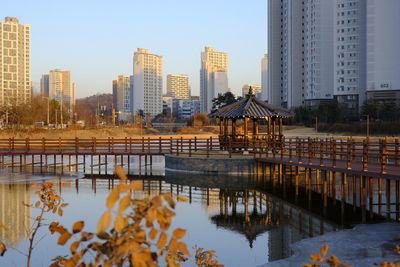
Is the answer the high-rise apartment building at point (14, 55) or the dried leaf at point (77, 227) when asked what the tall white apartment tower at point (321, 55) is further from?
the dried leaf at point (77, 227)

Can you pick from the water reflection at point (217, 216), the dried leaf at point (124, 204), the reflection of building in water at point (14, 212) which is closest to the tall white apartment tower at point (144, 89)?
the water reflection at point (217, 216)

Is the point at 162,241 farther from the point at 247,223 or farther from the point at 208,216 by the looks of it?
the point at 208,216

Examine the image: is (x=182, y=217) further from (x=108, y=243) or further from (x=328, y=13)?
(x=328, y=13)

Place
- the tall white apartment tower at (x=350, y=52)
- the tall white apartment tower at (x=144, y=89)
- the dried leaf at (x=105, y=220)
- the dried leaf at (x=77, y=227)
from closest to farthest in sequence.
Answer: the dried leaf at (x=105, y=220) < the dried leaf at (x=77, y=227) < the tall white apartment tower at (x=350, y=52) < the tall white apartment tower at (x=144, y=89)

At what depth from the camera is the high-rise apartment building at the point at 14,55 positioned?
144125 millimetres

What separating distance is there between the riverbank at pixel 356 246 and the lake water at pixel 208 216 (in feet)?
2.12

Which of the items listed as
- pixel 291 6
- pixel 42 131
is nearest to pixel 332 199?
pixel 42 131

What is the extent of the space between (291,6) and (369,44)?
26.5 meters

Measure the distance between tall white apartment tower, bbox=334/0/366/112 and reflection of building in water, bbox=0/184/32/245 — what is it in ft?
264

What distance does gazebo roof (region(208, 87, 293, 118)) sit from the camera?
28047 mm

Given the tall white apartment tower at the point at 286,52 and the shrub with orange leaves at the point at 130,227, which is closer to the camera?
the shrub with orange leaves at the point at 130,227

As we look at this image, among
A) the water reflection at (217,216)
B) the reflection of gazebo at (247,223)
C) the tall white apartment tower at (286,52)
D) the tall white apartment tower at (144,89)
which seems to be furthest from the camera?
the tall white apartment tower at (144,89)

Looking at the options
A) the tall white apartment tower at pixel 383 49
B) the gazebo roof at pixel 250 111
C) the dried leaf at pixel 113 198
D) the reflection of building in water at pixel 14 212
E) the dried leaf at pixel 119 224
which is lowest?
the reflection of building in water at pixel 14 212

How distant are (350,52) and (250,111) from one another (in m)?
72.2
